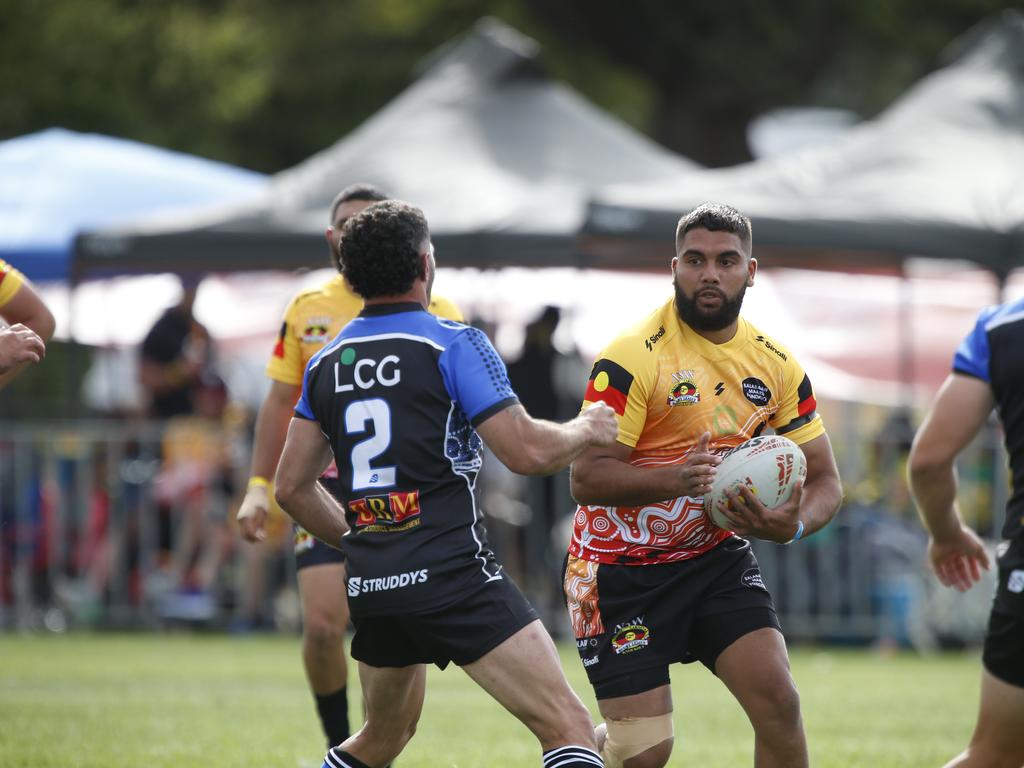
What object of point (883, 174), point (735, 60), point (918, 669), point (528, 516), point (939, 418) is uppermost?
point (735, 60)

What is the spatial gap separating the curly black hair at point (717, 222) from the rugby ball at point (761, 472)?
0.75 meters

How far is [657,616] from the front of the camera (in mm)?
5895

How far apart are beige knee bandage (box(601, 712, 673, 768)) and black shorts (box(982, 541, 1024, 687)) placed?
49.1 inches

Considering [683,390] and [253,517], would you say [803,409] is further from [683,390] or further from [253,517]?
[253,517]

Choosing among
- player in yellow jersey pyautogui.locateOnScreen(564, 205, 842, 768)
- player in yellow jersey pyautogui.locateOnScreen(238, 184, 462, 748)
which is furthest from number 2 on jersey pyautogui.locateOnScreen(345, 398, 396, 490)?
player in yellow jersey pyautogui.locateOnScreen(238, 184, 462, 748)

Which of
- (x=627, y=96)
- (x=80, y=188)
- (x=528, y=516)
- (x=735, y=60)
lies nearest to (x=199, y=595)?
(x=528, y=516)

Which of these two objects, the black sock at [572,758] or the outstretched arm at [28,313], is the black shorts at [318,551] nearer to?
the outstretched arm at [28,313]

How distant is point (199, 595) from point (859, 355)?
9.75 metres

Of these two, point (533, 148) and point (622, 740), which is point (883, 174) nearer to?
point (533, 148)

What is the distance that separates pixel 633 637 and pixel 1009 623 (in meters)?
1.42

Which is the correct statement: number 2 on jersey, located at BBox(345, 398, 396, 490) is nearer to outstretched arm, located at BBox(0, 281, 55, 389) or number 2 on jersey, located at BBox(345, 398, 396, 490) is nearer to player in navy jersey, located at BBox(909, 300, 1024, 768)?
player in navy jersey, located at BBox(909, 300, 1024, 768)

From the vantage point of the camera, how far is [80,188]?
57.2 ft

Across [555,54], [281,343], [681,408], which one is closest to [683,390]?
[681,408]

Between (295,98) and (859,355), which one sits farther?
(295,98)
